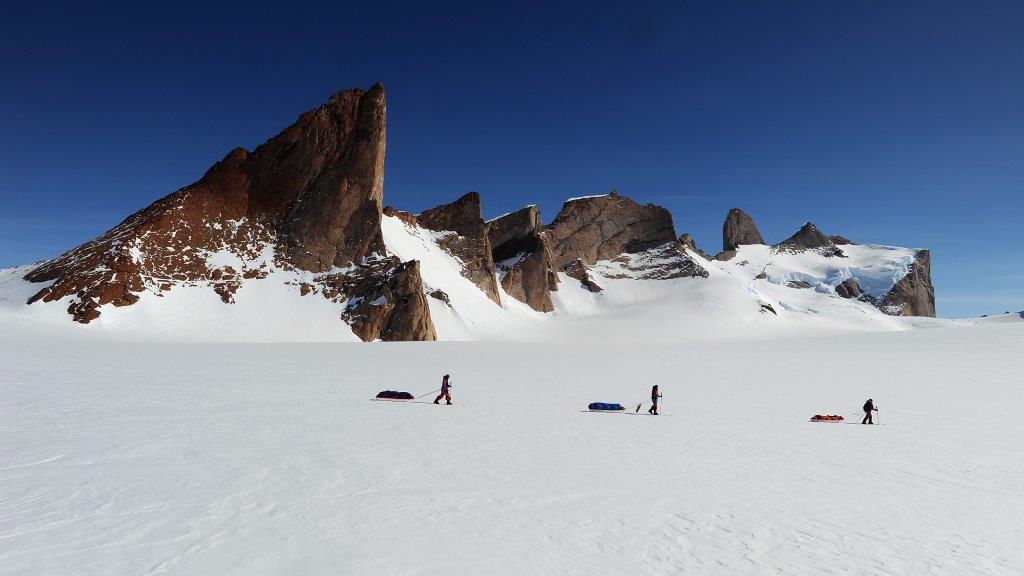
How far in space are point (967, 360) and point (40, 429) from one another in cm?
3868

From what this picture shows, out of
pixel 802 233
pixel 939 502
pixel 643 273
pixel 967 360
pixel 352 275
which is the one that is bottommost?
pixel 939 502

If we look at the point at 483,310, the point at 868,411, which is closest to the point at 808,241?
the point at 483,310

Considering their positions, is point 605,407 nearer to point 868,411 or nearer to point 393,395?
point 393,395

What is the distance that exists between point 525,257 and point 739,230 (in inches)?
4445

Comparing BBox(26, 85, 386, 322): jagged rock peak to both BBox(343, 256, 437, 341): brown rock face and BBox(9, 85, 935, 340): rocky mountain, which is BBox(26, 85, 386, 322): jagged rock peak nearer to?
BBox(9, 85, 935, 340): rocky mountain

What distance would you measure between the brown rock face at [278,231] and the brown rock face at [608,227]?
5515 centimetres

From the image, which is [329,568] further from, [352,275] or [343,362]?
[352,275]

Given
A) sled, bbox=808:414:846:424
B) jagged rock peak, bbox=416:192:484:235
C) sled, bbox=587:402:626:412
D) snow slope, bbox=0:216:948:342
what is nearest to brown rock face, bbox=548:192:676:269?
snow slope, bbox=0:216:948:342

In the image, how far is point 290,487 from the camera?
8.04m

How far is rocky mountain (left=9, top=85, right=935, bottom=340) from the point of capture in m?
50.8

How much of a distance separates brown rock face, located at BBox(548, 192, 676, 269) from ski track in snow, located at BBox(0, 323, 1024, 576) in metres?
93.4

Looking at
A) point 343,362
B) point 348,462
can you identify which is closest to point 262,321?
point 343,362

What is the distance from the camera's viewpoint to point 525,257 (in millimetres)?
95188

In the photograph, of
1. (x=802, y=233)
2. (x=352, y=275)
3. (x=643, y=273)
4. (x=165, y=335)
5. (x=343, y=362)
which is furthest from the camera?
(x=802, y=233)
